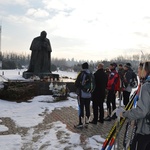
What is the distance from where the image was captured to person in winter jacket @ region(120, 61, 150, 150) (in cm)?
330

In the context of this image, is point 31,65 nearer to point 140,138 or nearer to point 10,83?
point 10,83

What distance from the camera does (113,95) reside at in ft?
30.3

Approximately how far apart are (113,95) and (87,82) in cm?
176

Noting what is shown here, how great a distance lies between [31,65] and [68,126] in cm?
991

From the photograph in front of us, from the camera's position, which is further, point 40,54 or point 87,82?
point 40,54

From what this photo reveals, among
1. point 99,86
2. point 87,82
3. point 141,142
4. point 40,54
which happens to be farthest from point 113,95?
point 40,54

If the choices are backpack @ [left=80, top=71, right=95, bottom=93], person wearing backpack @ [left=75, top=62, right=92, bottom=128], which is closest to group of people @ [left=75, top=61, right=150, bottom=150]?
person wearing backpack @ [left=75, top=62, right=92, bottom=128]

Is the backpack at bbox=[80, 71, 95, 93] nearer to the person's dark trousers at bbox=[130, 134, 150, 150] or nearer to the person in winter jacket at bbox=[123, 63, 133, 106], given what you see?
the person in winter jacket at bbox=[123, 63, 133, 106]

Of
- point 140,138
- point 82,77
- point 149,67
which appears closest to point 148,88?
point 149,67

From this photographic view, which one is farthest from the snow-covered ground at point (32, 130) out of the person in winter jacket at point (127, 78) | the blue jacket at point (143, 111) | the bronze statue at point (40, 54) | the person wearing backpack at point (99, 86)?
the bronze statue at point (40, 54)

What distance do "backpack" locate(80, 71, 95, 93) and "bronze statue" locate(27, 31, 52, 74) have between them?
937 centimetres

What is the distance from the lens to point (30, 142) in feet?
21.2

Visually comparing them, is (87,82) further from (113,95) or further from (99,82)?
(113,95)

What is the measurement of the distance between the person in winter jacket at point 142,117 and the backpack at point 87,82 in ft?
14.5
